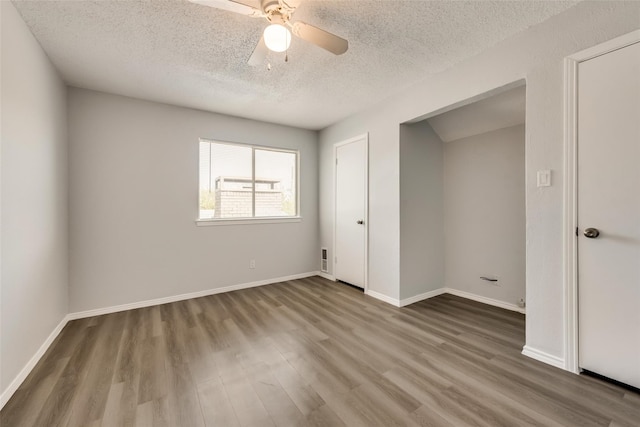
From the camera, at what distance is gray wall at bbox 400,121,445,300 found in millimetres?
3201

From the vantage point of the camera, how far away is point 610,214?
171 cm

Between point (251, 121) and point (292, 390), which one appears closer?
point (292, 390)

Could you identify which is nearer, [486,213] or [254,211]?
[486,213]

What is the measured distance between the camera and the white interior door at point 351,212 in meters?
3.73

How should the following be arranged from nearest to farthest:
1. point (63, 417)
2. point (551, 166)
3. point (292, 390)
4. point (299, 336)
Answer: point (63, 417) < point (292, 390) < point (551, 166) < point (299, 336)

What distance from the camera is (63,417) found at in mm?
1496

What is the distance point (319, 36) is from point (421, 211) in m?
2.38

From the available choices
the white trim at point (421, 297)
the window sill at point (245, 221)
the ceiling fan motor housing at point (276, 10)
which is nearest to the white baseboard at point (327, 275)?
the window sill at point (245, 221)

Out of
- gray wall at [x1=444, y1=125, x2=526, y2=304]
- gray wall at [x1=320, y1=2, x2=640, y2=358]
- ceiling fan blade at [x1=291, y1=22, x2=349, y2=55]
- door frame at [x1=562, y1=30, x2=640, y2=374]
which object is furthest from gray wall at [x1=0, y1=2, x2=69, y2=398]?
gray wall at [x1=444, y1=125, x2=526, y2=304]

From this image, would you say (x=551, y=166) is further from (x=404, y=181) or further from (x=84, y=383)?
(x=84, y=383)

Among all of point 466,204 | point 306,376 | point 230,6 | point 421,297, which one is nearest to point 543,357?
point 421,297

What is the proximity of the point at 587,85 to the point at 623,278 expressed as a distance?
1.26 meters

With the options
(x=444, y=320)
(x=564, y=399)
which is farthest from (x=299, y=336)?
(x=564, y=399)

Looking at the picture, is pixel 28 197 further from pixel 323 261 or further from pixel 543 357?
pixel 543 357
